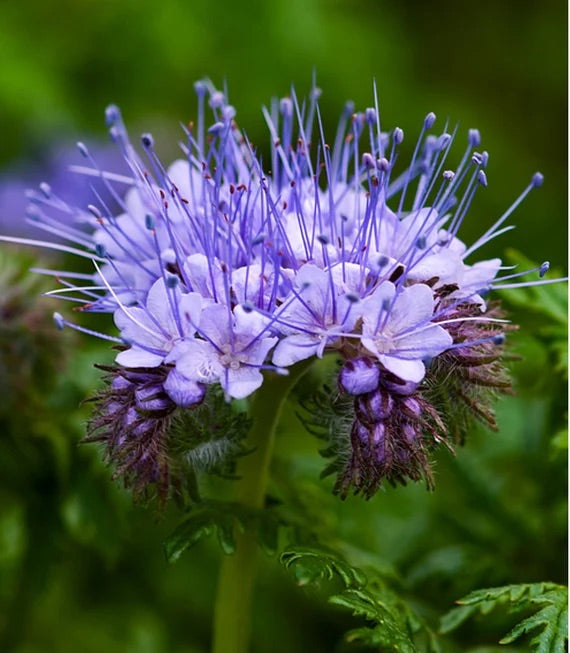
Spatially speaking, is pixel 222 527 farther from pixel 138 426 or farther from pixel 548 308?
pixel 548 308

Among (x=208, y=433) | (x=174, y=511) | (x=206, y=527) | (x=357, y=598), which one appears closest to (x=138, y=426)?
(x=208, y=433)

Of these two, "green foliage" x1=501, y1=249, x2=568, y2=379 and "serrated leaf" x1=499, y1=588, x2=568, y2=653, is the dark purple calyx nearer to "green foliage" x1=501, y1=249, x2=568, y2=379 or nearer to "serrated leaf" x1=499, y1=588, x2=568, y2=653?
"serrated leaf" x1=499, y1=588, x2=568, y2=653

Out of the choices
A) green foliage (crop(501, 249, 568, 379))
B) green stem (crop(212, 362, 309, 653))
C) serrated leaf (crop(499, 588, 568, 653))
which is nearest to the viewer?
serrated leaf (crop(499, 588, 568, 653))

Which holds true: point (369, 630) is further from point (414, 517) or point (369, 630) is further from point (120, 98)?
point (120, 98)

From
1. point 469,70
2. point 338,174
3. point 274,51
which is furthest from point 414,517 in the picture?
point 469,70

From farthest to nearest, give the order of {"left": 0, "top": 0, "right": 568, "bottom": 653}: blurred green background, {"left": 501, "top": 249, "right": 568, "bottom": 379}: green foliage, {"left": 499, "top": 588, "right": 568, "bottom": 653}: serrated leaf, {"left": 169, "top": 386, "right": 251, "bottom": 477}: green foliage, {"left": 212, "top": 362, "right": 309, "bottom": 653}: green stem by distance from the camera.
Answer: {"left": 0, "top": 0, "right": 568, "bottom": 653}: blurred green background, {"left": 501, "top": 249, "right": 568, "bottom": 379}: green foliage, {"left": 212, "top": 362, "right": 309, "bottom": 653}: green stem, {"left": 169, "top": 386, "right": 251, "bottom": 477}: green foliage, {"left": 499, "top": 588, "right": 568, "bottom": 653}: serrated leaf

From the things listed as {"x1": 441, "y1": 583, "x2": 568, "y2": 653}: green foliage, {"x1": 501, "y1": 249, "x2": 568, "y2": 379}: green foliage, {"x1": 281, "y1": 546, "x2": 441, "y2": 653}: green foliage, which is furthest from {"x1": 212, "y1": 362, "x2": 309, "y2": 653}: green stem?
{"x1": 501, "y1": 249, "x2": 568, "y2": 379}: green foliage
